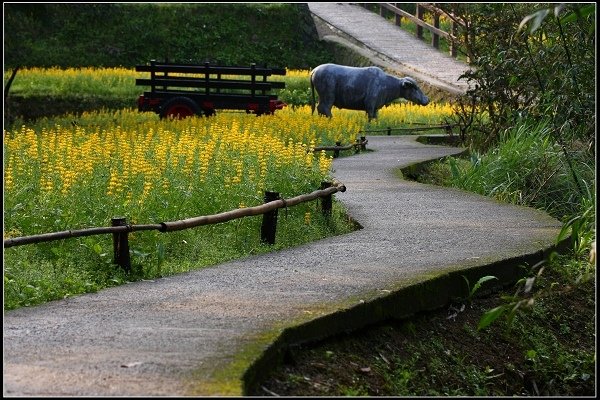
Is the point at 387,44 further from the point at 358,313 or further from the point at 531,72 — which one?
the point at 358,313

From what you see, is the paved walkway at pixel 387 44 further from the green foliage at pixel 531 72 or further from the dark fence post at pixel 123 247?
the dark fence post at pixel 123 247

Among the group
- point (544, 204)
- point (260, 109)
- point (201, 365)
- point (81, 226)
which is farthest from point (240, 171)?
point (260, 109)

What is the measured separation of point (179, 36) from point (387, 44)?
19.4ft

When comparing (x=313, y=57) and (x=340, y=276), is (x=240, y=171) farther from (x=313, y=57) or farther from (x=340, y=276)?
(x=313, y=57)

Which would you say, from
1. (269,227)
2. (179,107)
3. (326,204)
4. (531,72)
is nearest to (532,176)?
(531,72)

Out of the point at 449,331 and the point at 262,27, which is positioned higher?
the point at 262,27

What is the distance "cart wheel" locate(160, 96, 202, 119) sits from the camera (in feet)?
79.5

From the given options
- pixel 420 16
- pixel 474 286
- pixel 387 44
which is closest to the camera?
pixel 474 286

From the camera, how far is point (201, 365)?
612cm

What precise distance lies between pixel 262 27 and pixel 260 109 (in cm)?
1383

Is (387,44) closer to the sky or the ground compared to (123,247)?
closer to the sky

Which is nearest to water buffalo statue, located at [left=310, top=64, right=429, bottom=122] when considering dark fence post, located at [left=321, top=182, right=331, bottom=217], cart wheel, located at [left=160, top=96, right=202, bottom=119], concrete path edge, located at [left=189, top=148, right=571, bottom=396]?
cart wheel, located at [left=160, top=96, right=202, bottom=119]

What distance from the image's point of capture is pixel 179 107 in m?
24.5

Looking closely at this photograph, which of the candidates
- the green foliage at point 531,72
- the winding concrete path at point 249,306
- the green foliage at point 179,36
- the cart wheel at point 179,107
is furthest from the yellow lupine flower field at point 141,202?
the green foliage at point 179,36
